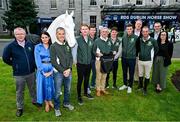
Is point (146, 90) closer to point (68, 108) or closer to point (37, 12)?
point (68, 108)

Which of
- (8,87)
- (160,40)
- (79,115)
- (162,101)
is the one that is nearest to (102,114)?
(79,115)

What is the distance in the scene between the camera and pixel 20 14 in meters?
32.3

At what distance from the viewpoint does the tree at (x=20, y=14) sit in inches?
1260

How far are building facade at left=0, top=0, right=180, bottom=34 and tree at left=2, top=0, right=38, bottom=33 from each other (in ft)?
9.74

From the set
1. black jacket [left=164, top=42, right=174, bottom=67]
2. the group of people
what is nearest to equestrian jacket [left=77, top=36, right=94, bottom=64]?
the group of people

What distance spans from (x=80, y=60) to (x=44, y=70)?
3.72 ft

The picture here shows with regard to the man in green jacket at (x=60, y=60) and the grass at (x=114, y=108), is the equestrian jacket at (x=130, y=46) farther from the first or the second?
the man in green jacket at (x=60, y=60)

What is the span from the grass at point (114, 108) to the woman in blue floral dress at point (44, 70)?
62 centimetres

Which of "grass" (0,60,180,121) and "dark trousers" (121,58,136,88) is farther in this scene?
"dark trousers" (121,58,136,88)

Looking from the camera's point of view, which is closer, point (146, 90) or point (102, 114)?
point (102, 114)

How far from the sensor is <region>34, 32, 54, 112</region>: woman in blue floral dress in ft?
20.4

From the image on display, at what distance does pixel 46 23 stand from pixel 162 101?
3039 cm

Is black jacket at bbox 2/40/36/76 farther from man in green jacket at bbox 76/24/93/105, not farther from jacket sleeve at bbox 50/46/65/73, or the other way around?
man in green jacket at bbox 76/24/93/105

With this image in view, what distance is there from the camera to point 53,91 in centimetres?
661
